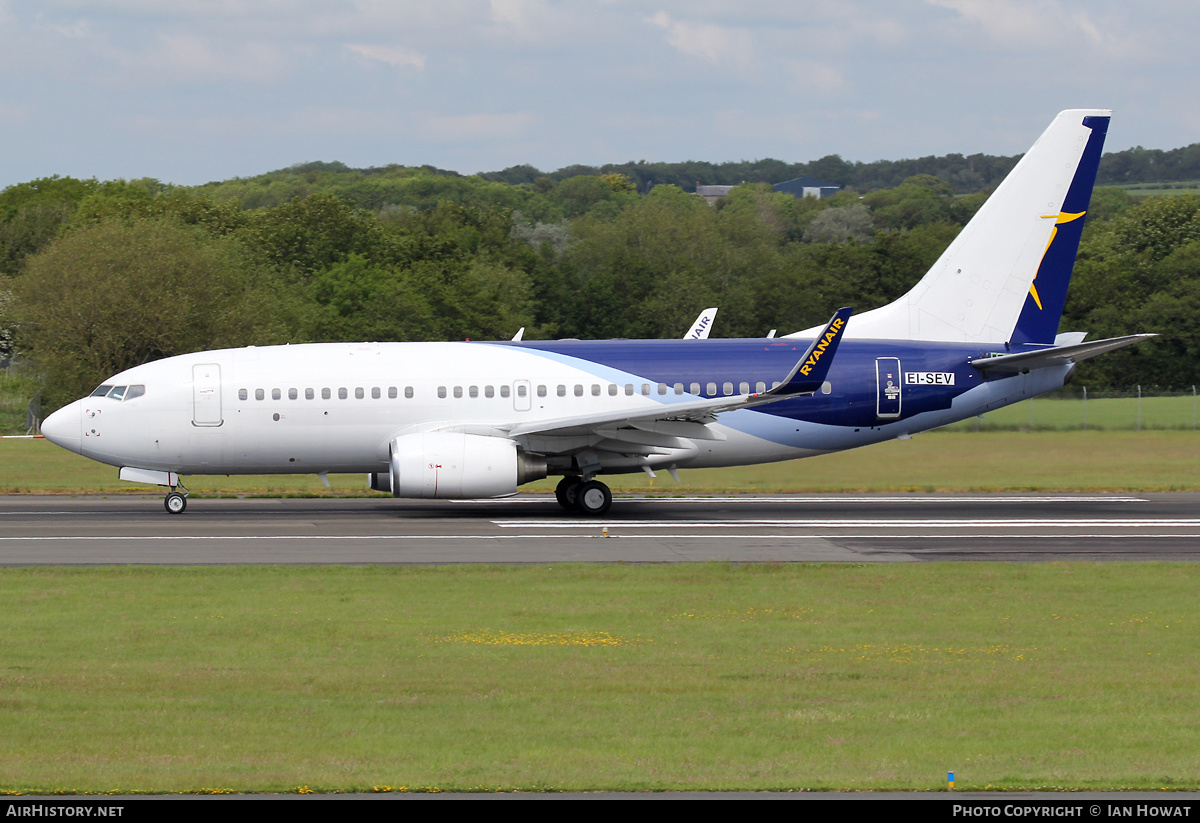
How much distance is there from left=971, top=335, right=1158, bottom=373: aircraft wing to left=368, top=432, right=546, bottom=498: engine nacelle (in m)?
10.6

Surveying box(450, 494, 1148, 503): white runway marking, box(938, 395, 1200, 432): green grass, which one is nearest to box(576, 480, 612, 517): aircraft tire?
box(450, 494, 1148, 503): white runway marking

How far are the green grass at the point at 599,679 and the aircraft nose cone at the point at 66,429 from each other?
949cm

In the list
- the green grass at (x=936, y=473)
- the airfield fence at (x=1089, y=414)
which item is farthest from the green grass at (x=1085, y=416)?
the green grass at (x=936, y=473)

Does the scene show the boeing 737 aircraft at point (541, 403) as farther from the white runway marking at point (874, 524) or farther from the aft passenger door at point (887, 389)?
the white runway marking at point (874, 524)

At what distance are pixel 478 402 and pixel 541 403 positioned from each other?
53.0 inches

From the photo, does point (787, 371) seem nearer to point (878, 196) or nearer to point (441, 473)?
point (441, 473)

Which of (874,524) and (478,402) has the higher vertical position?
(478,402)

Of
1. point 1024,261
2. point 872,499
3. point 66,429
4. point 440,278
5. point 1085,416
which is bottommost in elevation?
point 872,499

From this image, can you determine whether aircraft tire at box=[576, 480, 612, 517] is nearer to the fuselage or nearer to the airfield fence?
the fuselage

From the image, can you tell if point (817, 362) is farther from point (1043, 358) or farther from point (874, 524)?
point (1043, 358)

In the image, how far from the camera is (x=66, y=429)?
1087 inches

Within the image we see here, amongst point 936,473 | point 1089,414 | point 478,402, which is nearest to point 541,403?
point 478,402

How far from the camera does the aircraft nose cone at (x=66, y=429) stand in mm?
27594

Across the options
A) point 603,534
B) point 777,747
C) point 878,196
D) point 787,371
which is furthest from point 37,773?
point 878,196
